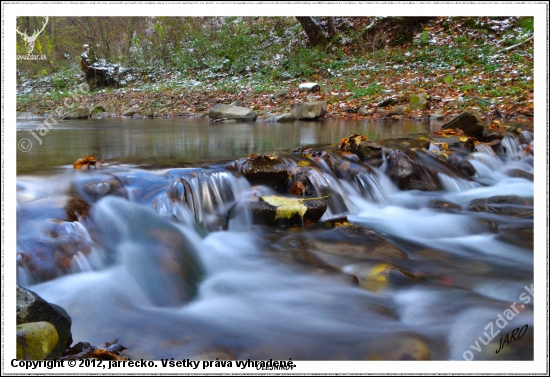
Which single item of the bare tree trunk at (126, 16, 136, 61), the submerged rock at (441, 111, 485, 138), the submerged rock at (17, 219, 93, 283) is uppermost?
the bare tree trunk at (126, 16, 136, 61)

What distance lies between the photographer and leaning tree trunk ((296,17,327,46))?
18.2 metres

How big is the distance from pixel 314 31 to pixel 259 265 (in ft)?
56.4

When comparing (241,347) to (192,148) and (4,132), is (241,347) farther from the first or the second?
(192,148)

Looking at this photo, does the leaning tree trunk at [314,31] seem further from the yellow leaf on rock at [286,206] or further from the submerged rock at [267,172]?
the yellow leaf on rock at [286,206]

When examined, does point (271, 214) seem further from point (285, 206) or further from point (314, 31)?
point (314, 31)

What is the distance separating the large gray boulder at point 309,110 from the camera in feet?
36.3

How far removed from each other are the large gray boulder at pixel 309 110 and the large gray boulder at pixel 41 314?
31.7ft

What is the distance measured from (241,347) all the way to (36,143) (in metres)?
5.77

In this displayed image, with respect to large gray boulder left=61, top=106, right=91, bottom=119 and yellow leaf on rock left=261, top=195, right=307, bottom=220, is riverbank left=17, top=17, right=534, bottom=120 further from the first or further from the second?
→ yellow leaf on rock left=261, top=195, right=307, bottom=220

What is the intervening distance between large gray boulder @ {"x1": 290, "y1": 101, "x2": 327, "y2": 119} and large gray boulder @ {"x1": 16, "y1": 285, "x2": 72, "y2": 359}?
9.65 m

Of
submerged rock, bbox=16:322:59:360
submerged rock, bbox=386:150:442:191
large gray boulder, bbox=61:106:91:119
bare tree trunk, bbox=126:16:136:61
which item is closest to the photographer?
submerged rock, bbox=16:322:59:360

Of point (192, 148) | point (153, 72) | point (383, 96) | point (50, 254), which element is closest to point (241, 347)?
point (50, 254)

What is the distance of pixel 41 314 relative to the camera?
1856 mm

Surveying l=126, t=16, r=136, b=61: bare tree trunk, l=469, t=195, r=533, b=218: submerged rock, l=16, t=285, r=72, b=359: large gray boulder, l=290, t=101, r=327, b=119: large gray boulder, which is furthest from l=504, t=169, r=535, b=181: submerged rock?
l=126, t=16, r=136, b=61: bare tree trunk
